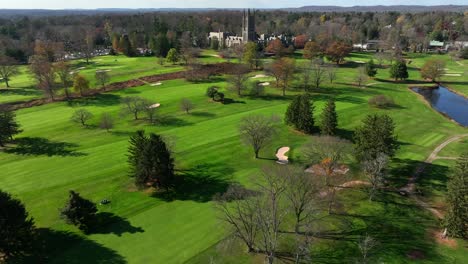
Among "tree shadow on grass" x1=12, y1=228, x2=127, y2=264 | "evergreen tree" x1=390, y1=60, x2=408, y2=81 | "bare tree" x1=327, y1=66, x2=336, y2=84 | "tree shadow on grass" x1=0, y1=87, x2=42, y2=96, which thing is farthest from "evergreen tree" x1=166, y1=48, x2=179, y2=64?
"tree shadow on grass" x1=12, y1=228, x2=127, y2=264

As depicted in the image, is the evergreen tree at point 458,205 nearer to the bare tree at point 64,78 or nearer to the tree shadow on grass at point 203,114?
the tree shadow on grass at point 203,114

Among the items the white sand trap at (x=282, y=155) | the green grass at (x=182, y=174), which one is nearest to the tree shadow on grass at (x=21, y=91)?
the green grass at (x=182, y=174)

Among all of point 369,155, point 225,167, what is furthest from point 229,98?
point 369,155

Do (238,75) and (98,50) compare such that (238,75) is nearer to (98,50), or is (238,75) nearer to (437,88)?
(437,88)

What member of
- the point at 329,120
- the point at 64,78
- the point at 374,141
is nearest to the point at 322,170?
the point at 374,141

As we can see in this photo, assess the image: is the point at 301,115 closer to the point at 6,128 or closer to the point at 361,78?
the point at 361,78

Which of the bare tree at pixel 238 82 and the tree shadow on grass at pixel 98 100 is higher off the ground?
the bare tree at pixel 238 82
